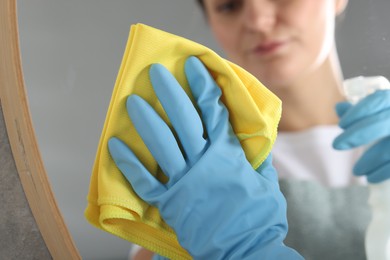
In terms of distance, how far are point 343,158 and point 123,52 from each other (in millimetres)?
251

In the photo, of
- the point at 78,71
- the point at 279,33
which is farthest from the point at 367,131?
the point at 78,71

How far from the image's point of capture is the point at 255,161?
581mm

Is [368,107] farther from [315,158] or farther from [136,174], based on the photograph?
[136,174]

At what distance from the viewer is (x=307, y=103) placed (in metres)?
0.60

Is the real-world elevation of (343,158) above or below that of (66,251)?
above

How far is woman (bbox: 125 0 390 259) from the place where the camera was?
58 cm

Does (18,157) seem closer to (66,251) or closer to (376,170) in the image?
(66,251)

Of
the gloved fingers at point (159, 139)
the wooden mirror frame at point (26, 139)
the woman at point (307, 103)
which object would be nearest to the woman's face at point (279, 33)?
the woman at point (307, 103)

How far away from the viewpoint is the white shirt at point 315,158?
1.92 ft

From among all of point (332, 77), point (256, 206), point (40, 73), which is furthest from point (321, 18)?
point (40, 73)

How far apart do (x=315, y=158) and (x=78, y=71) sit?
27 cm

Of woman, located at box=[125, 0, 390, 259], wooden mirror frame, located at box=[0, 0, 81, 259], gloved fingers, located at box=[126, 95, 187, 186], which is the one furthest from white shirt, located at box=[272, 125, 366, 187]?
wooden mirror frame, located at box=[0, 0, 81, 259]

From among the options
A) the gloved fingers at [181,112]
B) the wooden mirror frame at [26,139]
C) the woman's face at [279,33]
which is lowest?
the wooden mirror frame at [26,139]

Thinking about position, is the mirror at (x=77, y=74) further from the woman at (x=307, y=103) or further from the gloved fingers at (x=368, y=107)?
the gloved fingers at (x=368, y=107)
